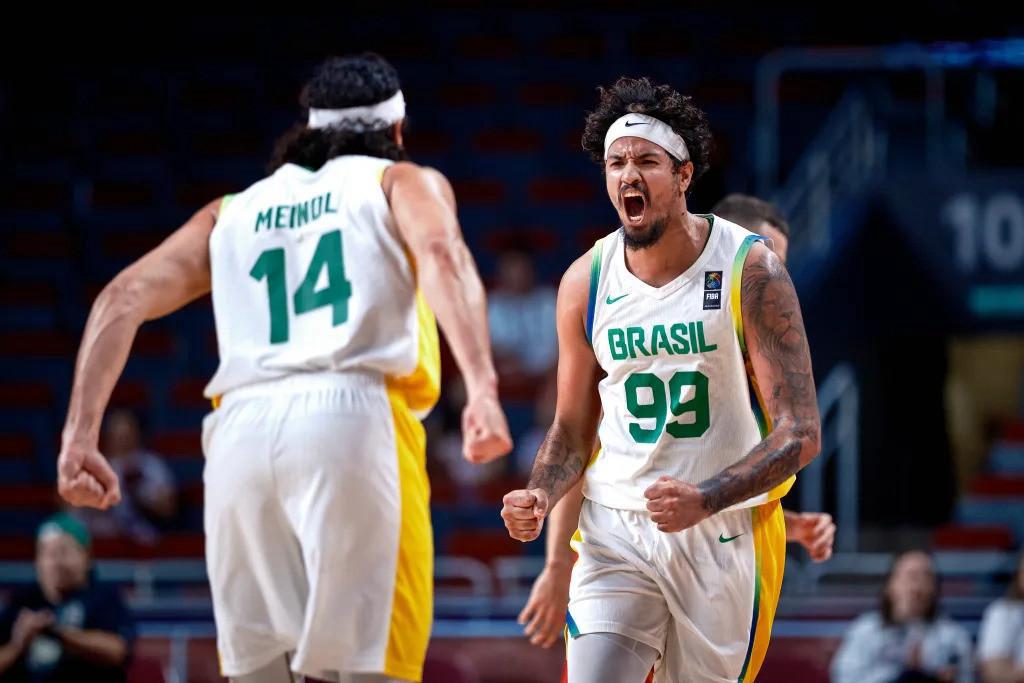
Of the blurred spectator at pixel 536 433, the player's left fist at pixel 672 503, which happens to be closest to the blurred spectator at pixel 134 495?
the blurred spectator at pixel 536 433

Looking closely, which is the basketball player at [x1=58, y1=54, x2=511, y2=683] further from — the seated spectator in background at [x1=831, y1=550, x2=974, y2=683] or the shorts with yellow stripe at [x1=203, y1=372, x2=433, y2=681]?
the seated spectator in background at [x1=831, y1=550, x2=974, y2=683]

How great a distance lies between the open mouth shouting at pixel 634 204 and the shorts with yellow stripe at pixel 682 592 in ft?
2.48

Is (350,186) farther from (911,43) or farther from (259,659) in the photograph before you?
(911,43)

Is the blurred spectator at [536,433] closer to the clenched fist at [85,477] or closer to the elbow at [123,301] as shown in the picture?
the elbow at [123,301]

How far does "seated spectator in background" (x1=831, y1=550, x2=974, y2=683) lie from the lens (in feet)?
27.9

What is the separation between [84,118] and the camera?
16.5m

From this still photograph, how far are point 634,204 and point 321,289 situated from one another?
103cm

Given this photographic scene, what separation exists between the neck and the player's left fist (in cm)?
76

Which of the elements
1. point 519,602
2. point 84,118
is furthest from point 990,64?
point 84,118

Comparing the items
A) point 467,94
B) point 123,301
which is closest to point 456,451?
point 467,94

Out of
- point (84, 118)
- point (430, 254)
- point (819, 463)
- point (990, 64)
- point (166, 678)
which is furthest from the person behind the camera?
point (84, 118)

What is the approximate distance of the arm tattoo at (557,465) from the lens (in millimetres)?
4273

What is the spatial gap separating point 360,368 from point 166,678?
513 centimetres

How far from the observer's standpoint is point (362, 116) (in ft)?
16.8
